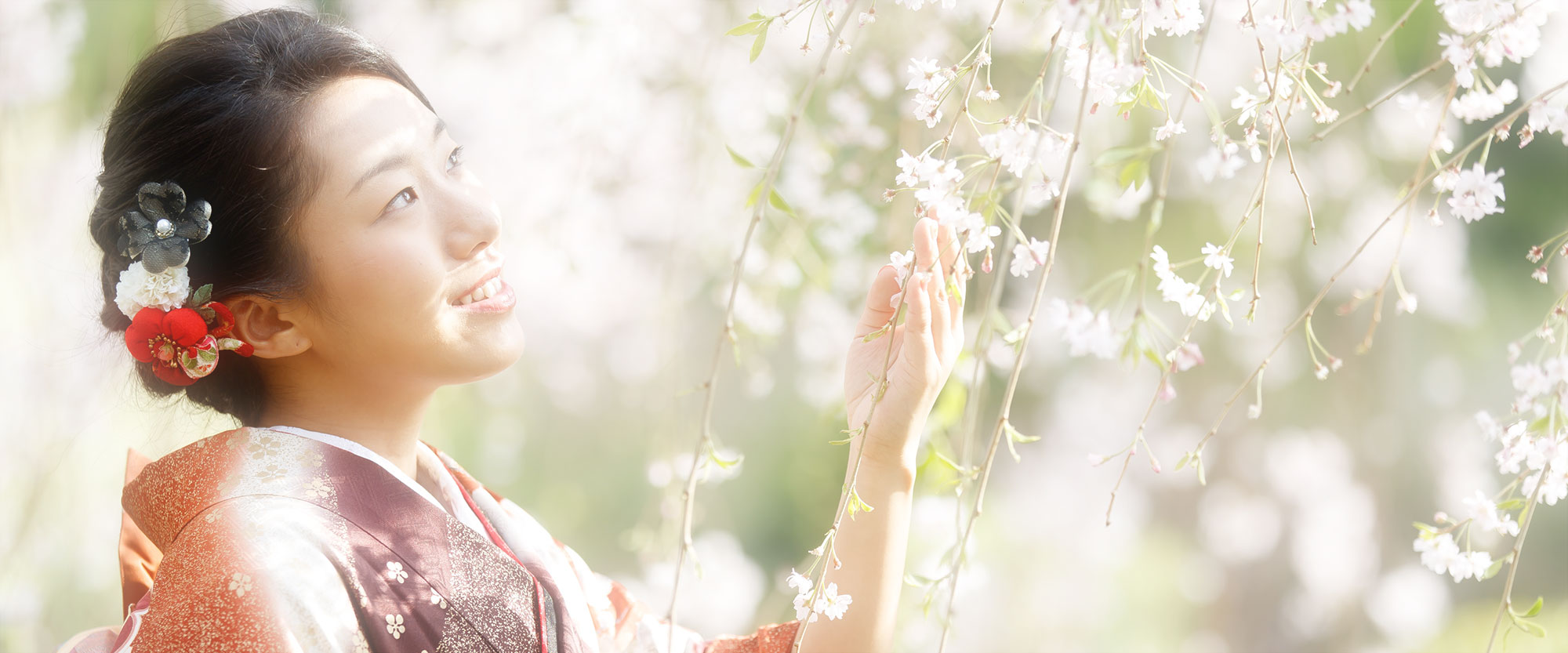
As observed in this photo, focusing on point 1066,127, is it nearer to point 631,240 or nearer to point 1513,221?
point 1513,221

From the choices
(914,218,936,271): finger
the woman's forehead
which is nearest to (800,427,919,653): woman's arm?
(914,218,936,271): finger

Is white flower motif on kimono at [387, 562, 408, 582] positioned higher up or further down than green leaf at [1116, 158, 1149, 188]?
further down

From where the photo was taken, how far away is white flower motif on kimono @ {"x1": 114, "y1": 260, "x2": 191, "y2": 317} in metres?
0.73

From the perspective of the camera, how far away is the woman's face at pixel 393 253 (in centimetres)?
73

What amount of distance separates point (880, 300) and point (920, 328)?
0.06 m

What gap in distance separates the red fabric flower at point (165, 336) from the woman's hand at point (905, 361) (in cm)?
51

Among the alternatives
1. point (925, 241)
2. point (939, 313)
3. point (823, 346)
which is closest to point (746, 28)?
point (925, 241)

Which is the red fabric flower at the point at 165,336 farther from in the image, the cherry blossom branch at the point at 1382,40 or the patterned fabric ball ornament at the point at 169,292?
the cherry blossom branch at the point at 1382,40

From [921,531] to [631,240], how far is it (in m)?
1.28

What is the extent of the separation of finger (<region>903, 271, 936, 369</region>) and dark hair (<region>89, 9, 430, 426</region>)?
0.46 meters

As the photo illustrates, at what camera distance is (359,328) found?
743 millimetres

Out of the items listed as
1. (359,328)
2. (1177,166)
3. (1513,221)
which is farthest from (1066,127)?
(359,328)

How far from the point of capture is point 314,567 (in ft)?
2.22

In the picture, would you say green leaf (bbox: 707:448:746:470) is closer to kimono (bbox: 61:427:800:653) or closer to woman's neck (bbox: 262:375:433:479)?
kimono (bbox: 61:427:800:653)
